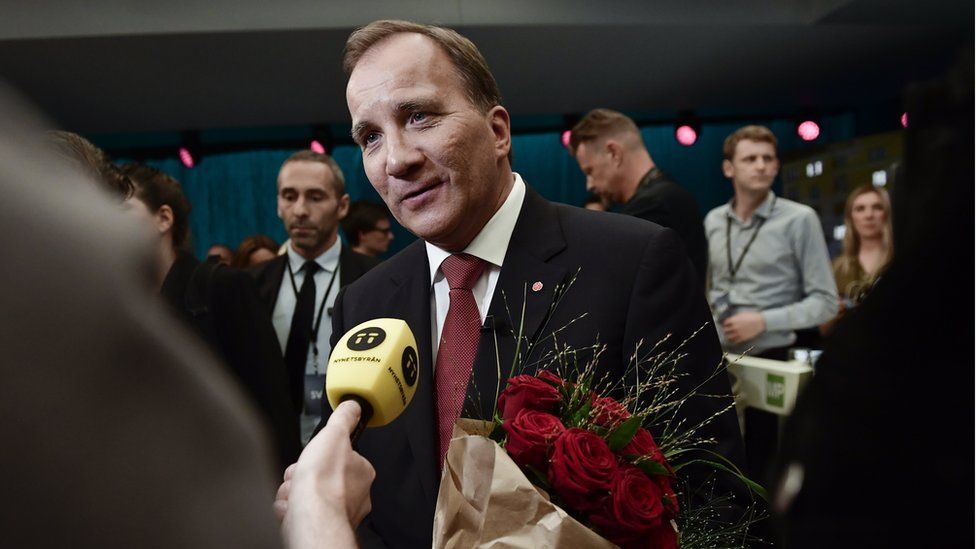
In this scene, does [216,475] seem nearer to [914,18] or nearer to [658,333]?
[658,333]

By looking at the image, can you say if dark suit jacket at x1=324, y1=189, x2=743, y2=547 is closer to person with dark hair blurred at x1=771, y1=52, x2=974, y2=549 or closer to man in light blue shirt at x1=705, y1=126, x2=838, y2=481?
person with dark hair blurred at x1=771, y1=52, x2=974, y2=549

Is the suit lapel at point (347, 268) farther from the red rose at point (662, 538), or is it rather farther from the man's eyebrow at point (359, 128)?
the red rose at point (662, 538)

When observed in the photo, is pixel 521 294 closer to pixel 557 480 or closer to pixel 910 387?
pixel 557 480

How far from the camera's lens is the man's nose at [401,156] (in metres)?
1.48

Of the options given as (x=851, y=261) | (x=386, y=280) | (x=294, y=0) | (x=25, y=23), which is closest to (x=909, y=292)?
(x=386, y=280)

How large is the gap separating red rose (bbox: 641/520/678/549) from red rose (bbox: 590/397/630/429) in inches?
4.5

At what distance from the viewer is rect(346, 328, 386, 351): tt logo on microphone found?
3.11ft

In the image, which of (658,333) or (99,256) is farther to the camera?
(658,333)

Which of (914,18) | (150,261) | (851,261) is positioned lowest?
(851,261)

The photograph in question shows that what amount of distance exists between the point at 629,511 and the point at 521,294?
75 centimetres

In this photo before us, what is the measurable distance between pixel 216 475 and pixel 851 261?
4580 millimetres

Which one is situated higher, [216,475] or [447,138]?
[447,138]

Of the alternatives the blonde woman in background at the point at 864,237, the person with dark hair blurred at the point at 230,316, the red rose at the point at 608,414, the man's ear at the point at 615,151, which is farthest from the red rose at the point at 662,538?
the blonde woman in background at the point at 864,237

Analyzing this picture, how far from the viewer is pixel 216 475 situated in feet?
1.64
